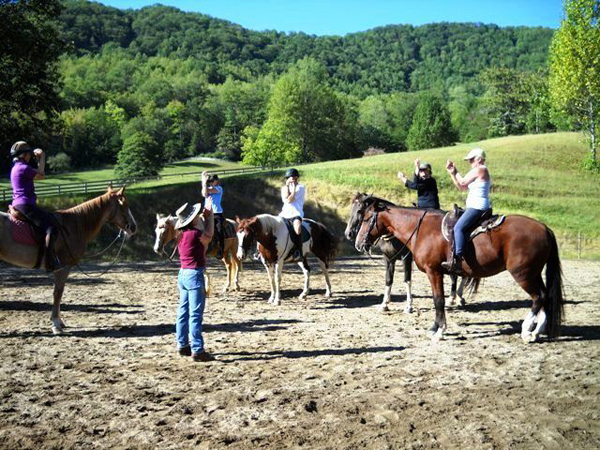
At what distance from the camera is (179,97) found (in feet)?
444

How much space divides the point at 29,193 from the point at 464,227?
8.05 metres

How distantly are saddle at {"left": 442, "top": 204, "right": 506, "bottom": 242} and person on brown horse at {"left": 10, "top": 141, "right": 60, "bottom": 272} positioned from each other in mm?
7375

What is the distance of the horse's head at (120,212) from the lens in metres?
10.7

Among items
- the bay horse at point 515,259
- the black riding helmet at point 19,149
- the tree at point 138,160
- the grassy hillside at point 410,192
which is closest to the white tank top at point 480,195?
the bay horse at point 515,259

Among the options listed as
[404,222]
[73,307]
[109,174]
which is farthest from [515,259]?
[109,174]

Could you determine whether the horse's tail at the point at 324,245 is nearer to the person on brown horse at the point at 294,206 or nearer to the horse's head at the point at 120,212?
the person on brown horse at the point at 294,206

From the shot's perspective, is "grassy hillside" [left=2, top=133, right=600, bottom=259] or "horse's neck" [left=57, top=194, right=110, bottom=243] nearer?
"horse's neck" [left=57, top=194, right=110, bottom=243]

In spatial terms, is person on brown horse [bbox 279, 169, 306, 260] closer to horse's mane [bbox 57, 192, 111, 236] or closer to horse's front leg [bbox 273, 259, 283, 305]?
horse's front leg [bbox 273, 259, 283, 305]

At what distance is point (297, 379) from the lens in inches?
289

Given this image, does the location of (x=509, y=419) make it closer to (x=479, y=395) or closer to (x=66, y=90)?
(x=479, y=395)

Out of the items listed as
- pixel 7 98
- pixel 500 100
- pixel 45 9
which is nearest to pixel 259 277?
pixel 7 98

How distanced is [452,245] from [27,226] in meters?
7.95

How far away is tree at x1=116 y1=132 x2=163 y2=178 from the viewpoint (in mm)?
63469

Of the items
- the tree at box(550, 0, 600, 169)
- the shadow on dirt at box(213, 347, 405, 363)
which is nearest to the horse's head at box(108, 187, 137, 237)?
the shadow on dirt at box(213, 347, 405, 363)
